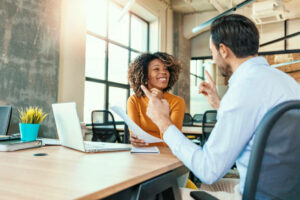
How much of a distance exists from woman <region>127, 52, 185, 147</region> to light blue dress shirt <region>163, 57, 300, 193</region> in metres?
1.13

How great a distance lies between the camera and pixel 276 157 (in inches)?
27.4

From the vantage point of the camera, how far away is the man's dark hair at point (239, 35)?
101cm

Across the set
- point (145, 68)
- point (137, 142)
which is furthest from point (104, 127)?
point (137, 142)

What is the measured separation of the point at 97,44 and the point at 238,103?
5070 mm

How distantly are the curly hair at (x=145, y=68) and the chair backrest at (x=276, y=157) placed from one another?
5.48 ft

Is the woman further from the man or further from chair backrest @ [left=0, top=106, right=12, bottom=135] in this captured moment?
chair backrest @ [left=0, top=106, right=12, bottom=135]

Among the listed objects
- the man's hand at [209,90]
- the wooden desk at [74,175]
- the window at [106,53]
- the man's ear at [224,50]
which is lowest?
the wooden desk at [74,175]

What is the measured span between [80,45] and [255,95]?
13.8ft

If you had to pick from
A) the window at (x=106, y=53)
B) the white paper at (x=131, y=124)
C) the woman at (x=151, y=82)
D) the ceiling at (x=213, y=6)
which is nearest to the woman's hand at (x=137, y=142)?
the white paper at (x=131, y=124)

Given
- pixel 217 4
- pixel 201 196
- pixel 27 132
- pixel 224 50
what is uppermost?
pixel 217 4

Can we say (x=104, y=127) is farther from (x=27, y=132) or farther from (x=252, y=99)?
(x=252, y=99)

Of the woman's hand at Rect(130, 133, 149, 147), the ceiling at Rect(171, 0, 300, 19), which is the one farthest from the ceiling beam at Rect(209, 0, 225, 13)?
the woman's hand at Rect(130, 133, 149, 147)

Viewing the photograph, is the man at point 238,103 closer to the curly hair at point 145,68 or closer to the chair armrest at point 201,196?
the chair armrest at point 201,196

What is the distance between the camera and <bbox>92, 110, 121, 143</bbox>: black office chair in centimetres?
389
